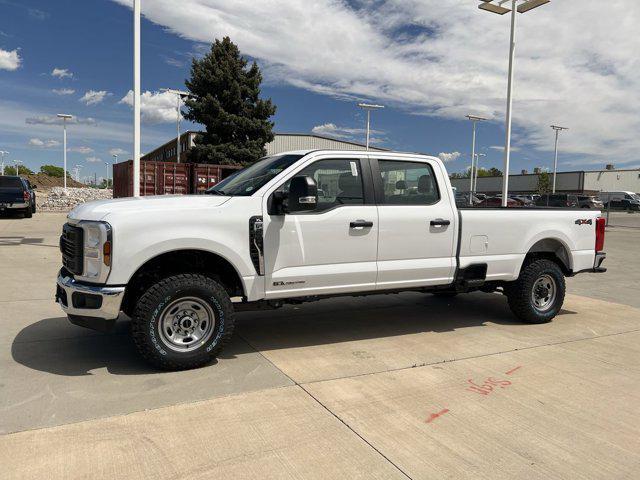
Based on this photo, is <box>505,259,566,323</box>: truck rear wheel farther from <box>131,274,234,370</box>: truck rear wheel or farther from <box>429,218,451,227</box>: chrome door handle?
<box>131,274,234,370</box>: truck rear wheel

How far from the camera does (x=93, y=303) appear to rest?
4160 mm

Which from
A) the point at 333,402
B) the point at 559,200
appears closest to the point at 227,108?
the point at 559,200

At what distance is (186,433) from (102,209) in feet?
6.41

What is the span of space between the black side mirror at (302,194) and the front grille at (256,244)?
1.05ft

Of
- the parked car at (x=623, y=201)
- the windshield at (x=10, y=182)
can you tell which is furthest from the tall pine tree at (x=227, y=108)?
the parked car at (x=623, y=201)

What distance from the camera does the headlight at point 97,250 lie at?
409cm

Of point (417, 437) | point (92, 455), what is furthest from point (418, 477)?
point (92, 455)

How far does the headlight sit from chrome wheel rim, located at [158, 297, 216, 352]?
23.5 inches

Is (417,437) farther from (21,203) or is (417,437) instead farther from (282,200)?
(21,203)

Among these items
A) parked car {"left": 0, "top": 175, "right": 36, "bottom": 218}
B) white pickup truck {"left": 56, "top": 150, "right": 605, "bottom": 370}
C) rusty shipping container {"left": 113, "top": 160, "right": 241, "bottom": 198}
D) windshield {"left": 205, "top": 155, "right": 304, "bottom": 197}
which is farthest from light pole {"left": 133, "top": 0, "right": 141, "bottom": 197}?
rusty shipping container {"left": 113, "top": 160, "right": 241, "bottom": 198}

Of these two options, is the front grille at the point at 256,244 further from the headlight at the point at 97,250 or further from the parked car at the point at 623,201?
the parked car at the point at 623,201

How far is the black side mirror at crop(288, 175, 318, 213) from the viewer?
4.45 meters

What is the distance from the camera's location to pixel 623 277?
1036cm

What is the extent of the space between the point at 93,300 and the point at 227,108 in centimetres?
3494
